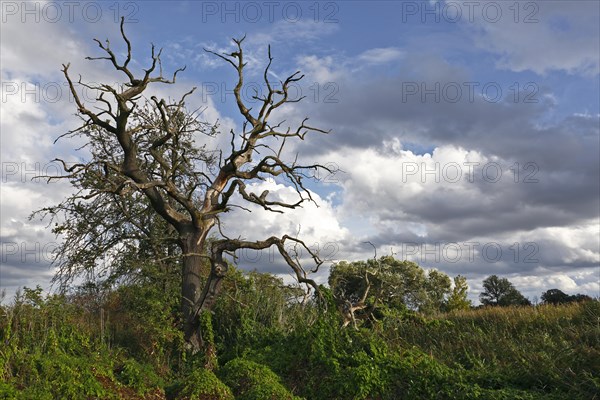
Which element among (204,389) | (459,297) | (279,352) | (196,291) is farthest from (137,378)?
(459,297)

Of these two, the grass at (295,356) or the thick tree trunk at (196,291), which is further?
the thick tree trunk at (196,291)

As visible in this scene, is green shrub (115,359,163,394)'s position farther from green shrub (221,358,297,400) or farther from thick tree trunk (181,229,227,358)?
thick tree trunk (181,229,227,358)

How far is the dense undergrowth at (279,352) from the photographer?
1060 cm

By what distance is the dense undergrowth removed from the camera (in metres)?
10.6

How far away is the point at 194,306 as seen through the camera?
16547mm

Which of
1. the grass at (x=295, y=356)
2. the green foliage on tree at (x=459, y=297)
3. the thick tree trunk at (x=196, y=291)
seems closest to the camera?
the grass at (x=295, y=356)

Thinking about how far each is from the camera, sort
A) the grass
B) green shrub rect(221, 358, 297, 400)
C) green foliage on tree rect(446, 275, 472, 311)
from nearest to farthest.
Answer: the grass, green shrub rect(221, 358, 297, 400), green foliage on tree rect(446, 275, 472, 311)

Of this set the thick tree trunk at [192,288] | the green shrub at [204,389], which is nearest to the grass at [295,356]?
the green shrub at [204,389]

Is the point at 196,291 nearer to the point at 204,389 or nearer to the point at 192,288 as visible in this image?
the point at 192,288

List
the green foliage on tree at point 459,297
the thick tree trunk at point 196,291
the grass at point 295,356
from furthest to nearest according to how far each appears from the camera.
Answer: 1. the green foliage on tree at point 459,297
2. the thick tree trunk at point 196,291
3. the grass at point 295,356

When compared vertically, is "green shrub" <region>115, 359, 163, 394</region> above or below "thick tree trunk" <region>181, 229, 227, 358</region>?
below

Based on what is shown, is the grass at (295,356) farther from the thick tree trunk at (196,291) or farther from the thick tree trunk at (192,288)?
the thick tree trunk at (192,288)

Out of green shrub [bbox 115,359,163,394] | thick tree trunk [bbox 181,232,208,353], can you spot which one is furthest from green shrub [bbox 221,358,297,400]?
thick tree trunk [bbox 181,232,208,353]

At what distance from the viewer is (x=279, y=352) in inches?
545
